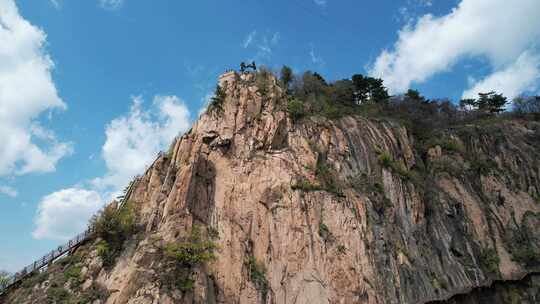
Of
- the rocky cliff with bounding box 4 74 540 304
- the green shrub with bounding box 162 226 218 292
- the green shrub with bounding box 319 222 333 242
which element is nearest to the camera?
the green shrub with bounding box 162 226 218 292

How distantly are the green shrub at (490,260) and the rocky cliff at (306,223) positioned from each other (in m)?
0.11

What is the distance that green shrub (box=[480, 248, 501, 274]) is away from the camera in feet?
101

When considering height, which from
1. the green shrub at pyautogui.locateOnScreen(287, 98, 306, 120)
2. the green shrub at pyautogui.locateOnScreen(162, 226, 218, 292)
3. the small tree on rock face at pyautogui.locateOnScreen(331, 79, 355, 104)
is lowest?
the green shrub at pyautogui.locateOnScreen(162, 226, 218, 292)

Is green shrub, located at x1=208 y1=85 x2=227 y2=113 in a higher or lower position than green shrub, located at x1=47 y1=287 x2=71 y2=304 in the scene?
higher

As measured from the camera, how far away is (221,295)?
21.8m

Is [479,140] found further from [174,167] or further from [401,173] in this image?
[174,167]

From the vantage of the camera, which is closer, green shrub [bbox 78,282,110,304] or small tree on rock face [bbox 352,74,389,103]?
green shrub [bbox 78,282,110,304]

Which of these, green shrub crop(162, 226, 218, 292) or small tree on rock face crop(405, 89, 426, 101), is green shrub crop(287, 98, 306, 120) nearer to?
green shrub crop(162, 226, 218, 292)

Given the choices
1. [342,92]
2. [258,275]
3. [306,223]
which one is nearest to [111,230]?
[258,275]

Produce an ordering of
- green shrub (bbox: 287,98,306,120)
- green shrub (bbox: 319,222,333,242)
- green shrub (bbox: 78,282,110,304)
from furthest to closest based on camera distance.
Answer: green shrub (bbox: 287,98,306,120) < green shrub (bbox: 319,222,333,242) < green shrub (bbox: 78,282,110,304)

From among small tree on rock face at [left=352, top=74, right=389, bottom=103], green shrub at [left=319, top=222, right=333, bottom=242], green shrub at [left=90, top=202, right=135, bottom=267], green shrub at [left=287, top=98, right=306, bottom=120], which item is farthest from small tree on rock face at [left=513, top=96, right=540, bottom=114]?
green shrub at [left=90, top=202, right=135, bottom=267]

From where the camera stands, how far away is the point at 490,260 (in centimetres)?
3134

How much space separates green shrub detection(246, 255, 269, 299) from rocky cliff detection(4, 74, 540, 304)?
8 cm

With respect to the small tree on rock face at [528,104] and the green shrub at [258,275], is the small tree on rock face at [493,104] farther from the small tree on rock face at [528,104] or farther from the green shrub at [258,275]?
the green shrub at [258,275]
